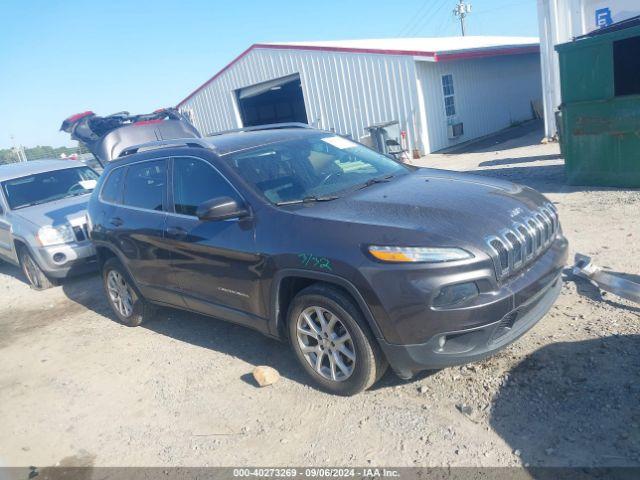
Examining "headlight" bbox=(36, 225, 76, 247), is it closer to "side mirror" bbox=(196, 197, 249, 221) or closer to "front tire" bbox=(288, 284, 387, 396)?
"side mirror" bbox=(196, 197, 249, 221)

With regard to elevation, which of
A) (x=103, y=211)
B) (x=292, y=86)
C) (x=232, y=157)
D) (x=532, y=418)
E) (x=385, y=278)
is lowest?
(x=532, y=418)

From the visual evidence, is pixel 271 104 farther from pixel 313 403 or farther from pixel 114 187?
pixel 313 403

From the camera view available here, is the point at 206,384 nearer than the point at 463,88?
Yes

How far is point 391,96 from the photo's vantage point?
647 inches

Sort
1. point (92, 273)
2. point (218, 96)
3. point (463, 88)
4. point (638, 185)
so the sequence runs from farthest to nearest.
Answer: point (218, 96)
point (463, 88)
point (92, 273)
point (638, 185)

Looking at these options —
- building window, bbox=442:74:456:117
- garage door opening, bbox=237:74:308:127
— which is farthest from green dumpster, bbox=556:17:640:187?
garage door opening, bbox=237:74:308:127

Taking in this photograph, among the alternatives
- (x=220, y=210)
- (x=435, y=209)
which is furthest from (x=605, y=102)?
(x=220, y=210)

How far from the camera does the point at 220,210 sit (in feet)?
11.9

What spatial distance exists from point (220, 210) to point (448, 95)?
50.1 feet

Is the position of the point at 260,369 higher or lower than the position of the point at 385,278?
lower

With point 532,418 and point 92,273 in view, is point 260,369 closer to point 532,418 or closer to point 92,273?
point 532,418

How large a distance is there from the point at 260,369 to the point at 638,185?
6345 mm

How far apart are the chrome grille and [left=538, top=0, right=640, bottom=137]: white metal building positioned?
377 inches

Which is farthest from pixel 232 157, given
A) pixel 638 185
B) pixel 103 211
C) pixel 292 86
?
pixel 292 86
